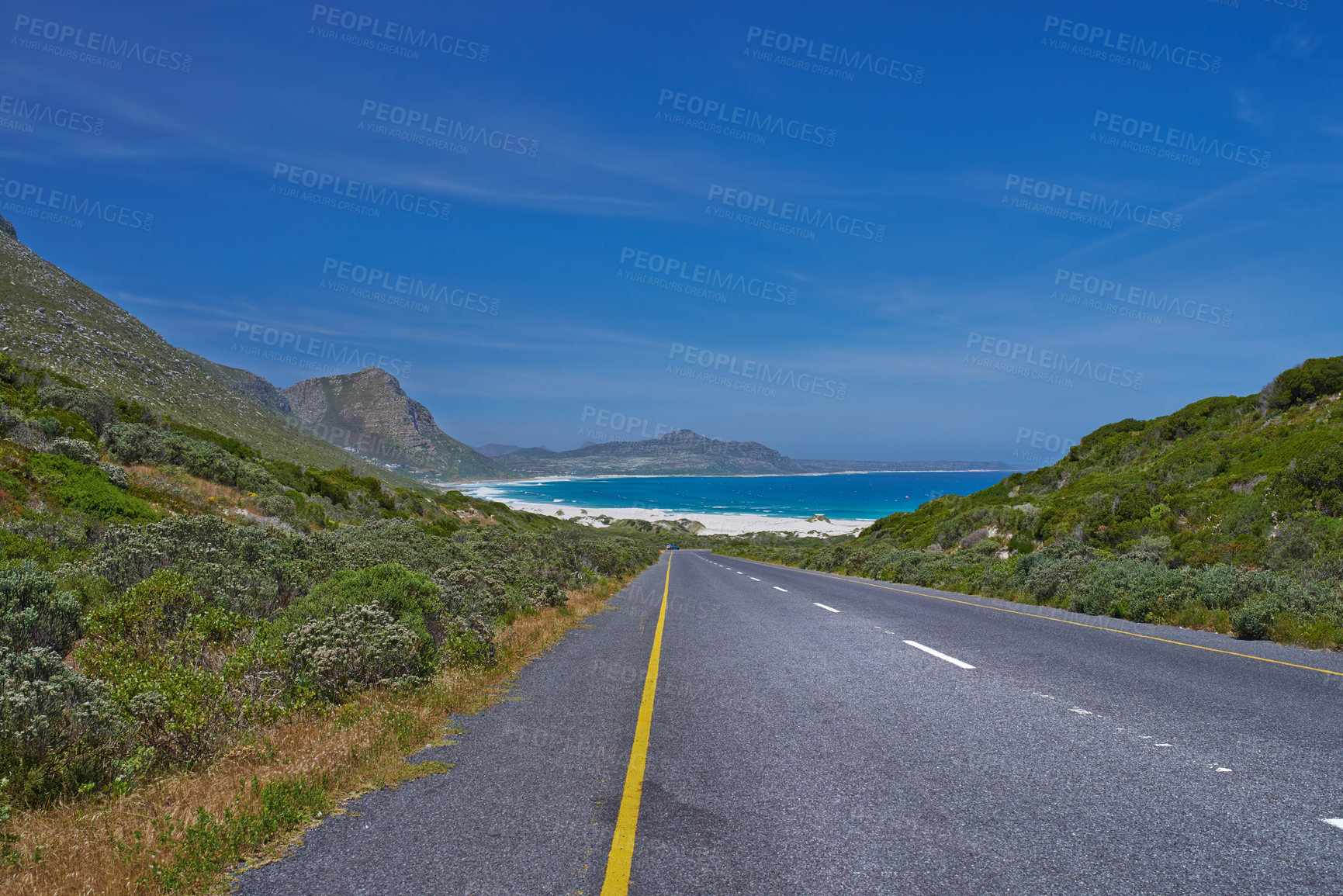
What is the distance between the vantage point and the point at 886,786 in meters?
4.38

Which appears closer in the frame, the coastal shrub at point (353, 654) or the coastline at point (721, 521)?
the coastal shrub at point (353, 654)

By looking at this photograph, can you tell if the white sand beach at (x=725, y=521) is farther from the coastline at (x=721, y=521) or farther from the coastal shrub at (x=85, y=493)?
the coastal shrub at (x=85, y=493)

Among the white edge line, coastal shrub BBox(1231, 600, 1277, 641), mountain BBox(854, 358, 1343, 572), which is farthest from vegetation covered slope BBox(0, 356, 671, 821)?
mountain BBox(854, 358, 1343, 572)

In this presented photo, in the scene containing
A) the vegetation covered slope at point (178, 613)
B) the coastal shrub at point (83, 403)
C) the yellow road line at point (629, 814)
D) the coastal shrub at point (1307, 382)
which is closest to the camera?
the yellow road line at point (629, 814)

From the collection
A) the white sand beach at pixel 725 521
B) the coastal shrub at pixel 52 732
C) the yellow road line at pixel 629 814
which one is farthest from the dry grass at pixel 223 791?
the white sand beach at pixel 725 521

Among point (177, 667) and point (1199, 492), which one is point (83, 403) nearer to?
point (177, 667)

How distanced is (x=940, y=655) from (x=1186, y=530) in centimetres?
1775

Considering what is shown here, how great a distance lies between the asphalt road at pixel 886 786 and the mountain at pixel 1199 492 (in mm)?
10137

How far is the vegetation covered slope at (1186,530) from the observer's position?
12141 millimetres

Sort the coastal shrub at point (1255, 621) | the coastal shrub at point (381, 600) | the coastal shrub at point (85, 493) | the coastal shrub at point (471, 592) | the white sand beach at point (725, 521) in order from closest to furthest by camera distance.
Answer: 1. the coastal shrub at point (381, 600)
2. the coastal shrub at point (471, 592)
3. the coastal shrub at point (1255, 621)
4. the coastal shrub at point (85, 493)
5. the white sand beach at point (725, 521)

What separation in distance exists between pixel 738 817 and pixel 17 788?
13.2ft

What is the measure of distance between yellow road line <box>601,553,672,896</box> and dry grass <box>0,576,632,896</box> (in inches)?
55.3

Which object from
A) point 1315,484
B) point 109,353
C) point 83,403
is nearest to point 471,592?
point 1315,484

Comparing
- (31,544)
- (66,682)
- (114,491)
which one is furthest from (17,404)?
(66,682)
